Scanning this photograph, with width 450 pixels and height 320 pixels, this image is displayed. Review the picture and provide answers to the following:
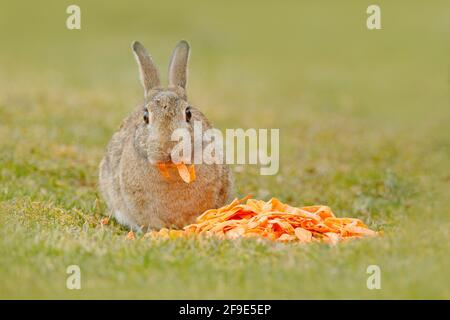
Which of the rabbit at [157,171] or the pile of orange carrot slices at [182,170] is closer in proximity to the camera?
the rabbit at [157,171]

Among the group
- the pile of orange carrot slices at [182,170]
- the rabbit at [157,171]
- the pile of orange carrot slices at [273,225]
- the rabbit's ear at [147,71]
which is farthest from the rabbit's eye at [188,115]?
the rabbit's ear at [147,71]

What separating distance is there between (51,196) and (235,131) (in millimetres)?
4894

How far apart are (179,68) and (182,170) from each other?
159 cm

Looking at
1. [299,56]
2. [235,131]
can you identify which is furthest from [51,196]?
[299,56]

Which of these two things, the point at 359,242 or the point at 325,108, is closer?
the point at 359,242

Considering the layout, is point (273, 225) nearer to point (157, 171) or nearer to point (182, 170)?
point (182, 170)

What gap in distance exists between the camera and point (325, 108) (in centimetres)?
1772

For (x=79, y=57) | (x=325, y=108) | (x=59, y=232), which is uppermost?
(x=79, y=57)

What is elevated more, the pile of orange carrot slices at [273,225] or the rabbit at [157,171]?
the rabbit at [157,171]

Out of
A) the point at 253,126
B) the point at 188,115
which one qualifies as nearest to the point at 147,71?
the point at 188,115

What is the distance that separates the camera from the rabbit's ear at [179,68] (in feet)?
31.3

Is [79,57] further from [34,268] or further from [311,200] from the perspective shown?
[34,268]

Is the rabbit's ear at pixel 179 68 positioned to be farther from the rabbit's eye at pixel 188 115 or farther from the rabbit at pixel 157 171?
the rabbit's eye at pixel 188 115

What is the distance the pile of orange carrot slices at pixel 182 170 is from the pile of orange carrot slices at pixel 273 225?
42cm
